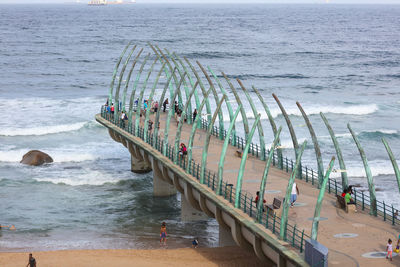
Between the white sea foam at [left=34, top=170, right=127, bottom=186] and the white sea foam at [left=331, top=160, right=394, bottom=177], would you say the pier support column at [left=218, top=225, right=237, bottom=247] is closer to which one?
the white sea foam at [left=34, top=170, right=127, bottom=186]

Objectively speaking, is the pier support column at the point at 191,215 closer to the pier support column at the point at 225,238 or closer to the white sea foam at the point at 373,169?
the pier support column at the point at 225,238

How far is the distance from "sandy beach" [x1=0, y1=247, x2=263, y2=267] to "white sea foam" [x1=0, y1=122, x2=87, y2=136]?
31.0 metres

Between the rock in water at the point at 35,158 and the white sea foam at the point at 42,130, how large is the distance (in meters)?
10.8

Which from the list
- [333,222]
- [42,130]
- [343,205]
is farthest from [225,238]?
[42,130]

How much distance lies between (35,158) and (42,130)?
13114mm

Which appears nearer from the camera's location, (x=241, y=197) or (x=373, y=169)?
(x=241, y=197)

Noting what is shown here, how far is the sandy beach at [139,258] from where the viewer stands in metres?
31.0

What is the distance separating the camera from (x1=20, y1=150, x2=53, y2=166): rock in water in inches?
2018

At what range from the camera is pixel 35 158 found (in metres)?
51.3

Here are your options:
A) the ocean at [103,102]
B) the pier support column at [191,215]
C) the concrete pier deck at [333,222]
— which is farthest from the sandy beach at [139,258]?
the pier support column at [191,215]

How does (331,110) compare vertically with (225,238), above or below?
above

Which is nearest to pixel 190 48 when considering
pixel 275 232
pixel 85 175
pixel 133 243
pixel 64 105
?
pixel 64 105

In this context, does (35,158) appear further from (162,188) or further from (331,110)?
(331,110)

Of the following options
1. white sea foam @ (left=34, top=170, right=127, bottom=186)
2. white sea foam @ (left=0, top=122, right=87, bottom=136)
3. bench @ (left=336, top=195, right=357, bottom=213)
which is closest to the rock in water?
white sea foam @ (left=34, top=170, right=127, bottom=186)
